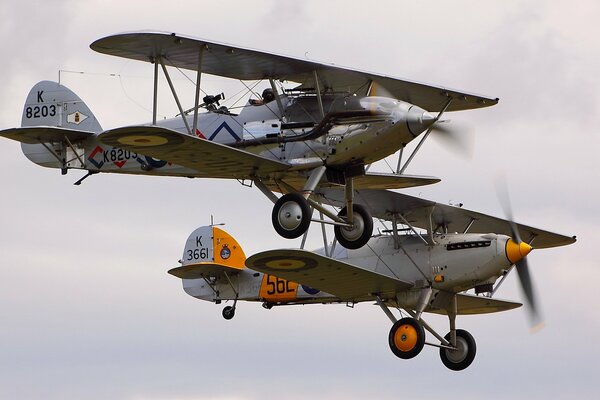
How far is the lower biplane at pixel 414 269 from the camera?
100 ft

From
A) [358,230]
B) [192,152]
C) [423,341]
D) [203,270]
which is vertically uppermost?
[203,270]

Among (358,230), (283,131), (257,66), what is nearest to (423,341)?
(358,230)

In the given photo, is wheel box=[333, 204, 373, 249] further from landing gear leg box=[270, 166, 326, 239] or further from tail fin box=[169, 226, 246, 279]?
tail fin box=[169, 226, 246, 279]

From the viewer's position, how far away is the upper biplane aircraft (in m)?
26.9

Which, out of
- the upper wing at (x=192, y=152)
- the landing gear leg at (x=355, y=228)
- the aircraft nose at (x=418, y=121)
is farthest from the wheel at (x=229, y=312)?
→ the aircraft nose at (x=418, y=121)

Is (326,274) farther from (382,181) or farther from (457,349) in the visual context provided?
(457,349)

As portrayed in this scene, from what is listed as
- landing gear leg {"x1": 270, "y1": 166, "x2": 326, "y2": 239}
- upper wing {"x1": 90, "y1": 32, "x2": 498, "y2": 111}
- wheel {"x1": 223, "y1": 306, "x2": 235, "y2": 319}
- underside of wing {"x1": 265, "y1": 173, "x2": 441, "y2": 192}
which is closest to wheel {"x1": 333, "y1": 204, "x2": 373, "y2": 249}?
underside of wing {"x1": 265, "y1": 173, "x2": 441, "y2": 192}

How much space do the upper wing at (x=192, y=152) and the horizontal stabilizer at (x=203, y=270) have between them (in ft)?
20.8

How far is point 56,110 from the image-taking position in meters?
31.5

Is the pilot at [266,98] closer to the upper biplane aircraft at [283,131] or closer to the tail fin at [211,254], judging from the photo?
the upper biplane aircraft at [283,131]

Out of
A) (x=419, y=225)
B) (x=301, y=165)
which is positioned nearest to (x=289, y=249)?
(x=301, y=165)

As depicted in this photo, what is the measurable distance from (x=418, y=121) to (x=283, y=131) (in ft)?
7.05

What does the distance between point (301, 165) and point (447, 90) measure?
9.32 ft

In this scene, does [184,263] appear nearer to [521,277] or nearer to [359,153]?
[521,277]
